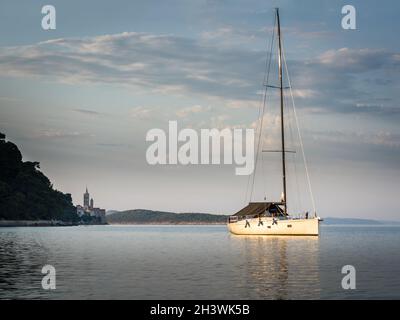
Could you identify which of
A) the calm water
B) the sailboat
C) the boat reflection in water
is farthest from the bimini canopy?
the calm water

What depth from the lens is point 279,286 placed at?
37531 mm

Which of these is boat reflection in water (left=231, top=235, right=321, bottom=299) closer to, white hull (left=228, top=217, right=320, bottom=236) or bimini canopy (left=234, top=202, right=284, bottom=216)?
→ white hull (left=228, top=217, right=320, bottom=236)

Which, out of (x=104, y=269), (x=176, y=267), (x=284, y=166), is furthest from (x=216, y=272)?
(x=284, y=166)

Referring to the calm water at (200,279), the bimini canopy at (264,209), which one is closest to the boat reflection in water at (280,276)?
the calm water at (200,279)

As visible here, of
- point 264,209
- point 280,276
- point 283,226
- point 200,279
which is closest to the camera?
point 200,279

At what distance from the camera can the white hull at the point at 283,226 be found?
101938 millimetres

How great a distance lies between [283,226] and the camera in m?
104

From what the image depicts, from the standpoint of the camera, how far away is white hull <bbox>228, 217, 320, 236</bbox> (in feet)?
334

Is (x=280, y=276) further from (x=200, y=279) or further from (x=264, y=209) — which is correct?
(x=264, y=209)

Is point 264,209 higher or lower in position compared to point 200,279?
higher

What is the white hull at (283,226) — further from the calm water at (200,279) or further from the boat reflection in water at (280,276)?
the calm water at (200,279)

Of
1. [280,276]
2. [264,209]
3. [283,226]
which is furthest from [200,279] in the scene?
[264,209]

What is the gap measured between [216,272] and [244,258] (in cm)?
1476
